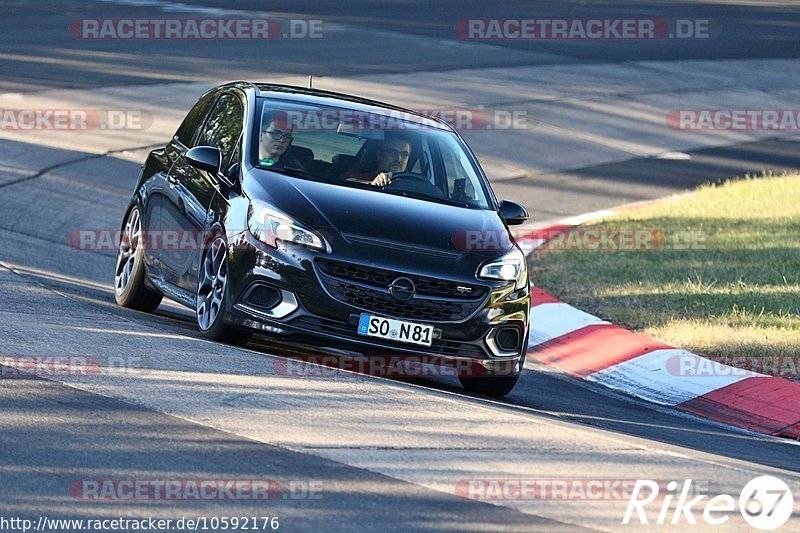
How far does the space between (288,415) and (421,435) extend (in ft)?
2.22

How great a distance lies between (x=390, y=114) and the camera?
1031cm

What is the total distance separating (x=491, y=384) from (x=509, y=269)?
0.78m

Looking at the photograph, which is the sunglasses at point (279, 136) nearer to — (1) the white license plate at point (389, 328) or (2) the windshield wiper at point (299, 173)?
(2) the windshield wiper at point (299, 173)

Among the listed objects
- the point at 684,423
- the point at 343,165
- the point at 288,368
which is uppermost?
the point at 343,165

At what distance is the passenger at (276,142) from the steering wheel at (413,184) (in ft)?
2.16

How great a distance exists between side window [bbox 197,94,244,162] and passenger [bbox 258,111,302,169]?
23cm

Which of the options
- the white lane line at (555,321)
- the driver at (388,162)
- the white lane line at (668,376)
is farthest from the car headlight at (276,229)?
the white lane line at (555,321)

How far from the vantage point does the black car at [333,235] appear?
843 centimetres

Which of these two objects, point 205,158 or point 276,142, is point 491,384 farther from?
point 205,158

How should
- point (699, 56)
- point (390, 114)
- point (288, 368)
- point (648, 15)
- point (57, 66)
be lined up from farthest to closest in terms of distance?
point (648, 15)
point (699, 56)
point (57, 66)
point (390, 114)
point (288, 368)

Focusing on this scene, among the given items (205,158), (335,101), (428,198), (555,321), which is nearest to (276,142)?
(205,158)

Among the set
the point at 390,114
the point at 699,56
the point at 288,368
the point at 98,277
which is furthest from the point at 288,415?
the point at 699,56

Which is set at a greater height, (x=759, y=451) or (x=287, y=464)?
(x=287, y=464)

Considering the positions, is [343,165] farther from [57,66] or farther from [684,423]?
[57,66]
